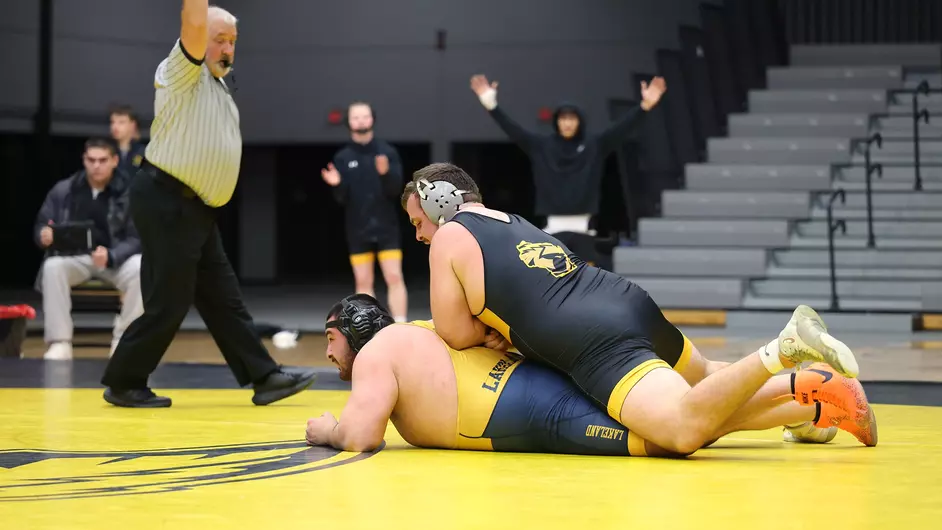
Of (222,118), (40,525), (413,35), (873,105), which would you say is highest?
(413,35)

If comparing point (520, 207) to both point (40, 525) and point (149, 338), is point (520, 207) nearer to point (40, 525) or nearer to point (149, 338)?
point (149, 338)

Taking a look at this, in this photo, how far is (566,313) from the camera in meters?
3.64

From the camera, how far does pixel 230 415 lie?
481 cm

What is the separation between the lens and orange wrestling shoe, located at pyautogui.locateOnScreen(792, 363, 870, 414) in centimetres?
355

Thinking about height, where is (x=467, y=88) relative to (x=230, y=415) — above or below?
above

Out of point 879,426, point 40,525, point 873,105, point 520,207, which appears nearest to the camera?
point 40,525

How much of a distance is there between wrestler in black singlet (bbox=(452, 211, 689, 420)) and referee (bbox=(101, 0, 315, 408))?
1.49m

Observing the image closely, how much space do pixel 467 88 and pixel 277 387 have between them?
11595 mm

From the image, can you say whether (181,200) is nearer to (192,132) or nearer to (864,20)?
(192,132)

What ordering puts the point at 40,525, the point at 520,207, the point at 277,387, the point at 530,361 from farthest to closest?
the point at 520,207 < the point at 277,387 < the point at 530,361 < the point at 40,525

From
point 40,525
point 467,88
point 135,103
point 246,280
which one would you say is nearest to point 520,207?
point 467,88

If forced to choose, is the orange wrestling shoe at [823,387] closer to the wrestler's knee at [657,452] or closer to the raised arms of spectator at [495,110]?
the wrestler's knee at [657,452]

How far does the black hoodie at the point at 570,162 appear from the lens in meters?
8.84

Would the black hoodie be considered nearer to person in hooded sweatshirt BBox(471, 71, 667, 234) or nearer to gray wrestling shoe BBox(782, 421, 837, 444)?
person in hooded sweatshirt BBox(471, 71, 667, 234)
